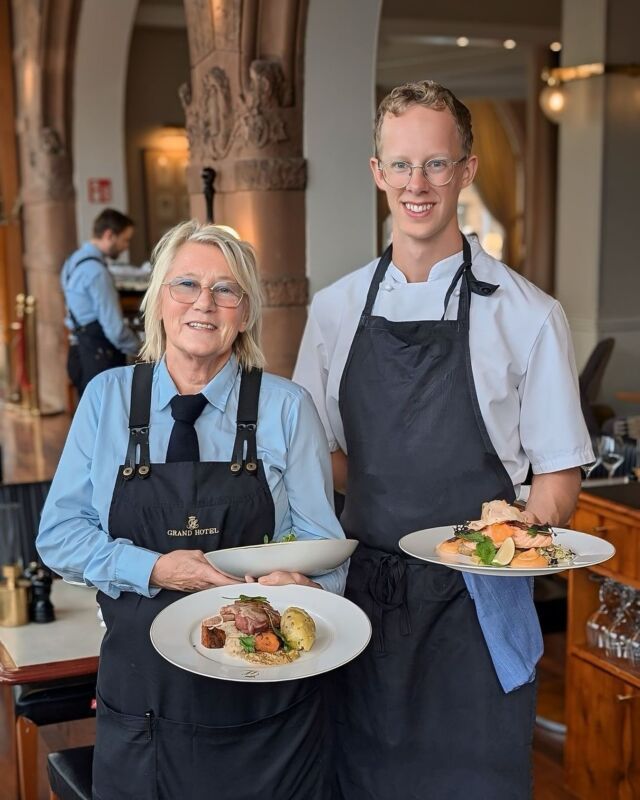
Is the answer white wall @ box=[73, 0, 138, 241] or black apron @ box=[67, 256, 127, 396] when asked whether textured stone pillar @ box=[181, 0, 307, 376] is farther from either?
white wall @ box=[73, 0, 138, 241]

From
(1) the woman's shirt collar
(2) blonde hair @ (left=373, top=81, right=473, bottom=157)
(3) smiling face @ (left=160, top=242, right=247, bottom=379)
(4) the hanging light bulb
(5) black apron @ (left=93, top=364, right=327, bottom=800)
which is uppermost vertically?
(4) the hanging light bulb

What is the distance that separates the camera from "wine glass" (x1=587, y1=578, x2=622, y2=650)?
130 inches

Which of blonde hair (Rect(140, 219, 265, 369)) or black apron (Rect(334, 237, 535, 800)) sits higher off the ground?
blonde hair (Rect(140, 219, 265, 369))

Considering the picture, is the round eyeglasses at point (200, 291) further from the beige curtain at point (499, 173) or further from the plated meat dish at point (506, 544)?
the beige curtain at point (499, 173)

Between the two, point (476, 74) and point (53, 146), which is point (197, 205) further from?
point (476, 74)

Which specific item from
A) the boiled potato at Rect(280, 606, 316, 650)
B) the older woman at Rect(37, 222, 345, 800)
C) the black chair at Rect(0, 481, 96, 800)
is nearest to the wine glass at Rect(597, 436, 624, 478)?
the black chair at Rect(0, 481, 96, 800)

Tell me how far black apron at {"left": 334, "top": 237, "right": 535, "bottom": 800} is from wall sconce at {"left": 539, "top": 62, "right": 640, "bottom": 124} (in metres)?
5.62

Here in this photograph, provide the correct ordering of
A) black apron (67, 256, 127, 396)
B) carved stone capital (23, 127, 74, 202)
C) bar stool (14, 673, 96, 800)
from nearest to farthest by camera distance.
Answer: bar stool (14, 673, 96, 800)
black apron (67, 256, 127, 396)
carved stone capital (23, 127, 74, 202)

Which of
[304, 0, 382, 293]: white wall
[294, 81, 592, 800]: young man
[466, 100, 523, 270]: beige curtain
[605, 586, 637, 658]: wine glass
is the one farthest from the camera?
[466, 100, 523, 270]: beige curtain

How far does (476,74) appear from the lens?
14000mm

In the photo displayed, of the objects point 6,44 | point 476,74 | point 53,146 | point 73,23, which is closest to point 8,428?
point 53,146

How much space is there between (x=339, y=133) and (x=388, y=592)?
357 centimetres

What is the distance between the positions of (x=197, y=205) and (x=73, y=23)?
451 cm

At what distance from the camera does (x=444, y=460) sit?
2.18m
